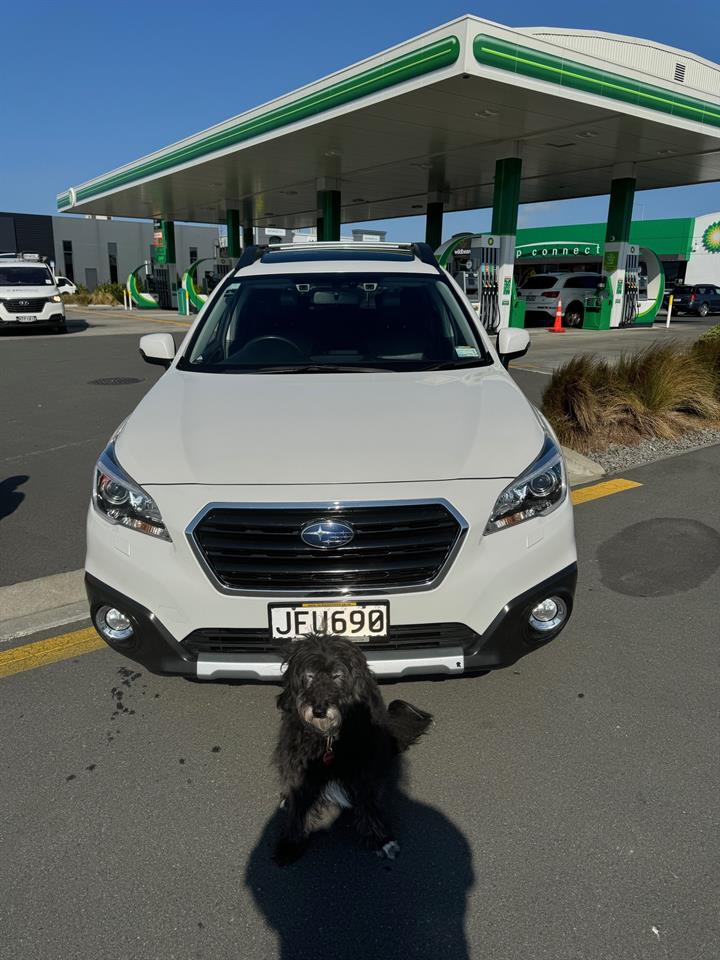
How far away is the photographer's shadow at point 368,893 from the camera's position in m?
1.98

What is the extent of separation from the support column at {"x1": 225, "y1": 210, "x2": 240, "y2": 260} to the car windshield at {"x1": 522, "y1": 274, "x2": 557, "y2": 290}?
15518 mm

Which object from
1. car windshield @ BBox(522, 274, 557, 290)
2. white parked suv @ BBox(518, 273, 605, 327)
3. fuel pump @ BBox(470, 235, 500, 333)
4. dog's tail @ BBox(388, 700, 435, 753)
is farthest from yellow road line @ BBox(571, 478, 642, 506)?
car windshield @ BBox(522, 274, 557, 290)

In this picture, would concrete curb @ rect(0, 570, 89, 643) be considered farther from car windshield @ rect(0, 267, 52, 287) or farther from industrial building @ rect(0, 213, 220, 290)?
industrial building @ rect(0, 213, 220, 290)

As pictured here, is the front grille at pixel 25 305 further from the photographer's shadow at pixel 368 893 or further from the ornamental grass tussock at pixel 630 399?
the photographer's shadow at pixel 368 893

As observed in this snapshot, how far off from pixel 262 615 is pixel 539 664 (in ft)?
5.12

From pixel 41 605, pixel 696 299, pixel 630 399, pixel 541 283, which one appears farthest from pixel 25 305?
pixel 696 299

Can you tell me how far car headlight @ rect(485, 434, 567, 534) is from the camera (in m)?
2.58

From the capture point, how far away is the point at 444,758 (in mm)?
2734

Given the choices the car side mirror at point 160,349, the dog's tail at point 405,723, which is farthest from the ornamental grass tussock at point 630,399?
the dog's tail at point 405,723

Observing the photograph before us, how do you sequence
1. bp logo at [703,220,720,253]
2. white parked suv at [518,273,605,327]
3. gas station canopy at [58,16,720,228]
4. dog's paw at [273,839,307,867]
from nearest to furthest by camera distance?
dog's paw at [273,839,307,867] < gas station canopy at [58,16,720,228] < white parked suv at [518,273,605,327] < bp logo at [703,220,720,253]

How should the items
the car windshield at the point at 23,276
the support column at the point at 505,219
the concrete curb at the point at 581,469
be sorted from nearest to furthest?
the concrete curb at the point at 581,469
the support column at the point at 505,219
the car windshield at the point at 23,276

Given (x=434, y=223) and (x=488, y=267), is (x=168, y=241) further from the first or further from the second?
(x=488, y=267)

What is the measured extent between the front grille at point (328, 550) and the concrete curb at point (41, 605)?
69.1 inches

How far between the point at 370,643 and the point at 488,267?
18691mm
